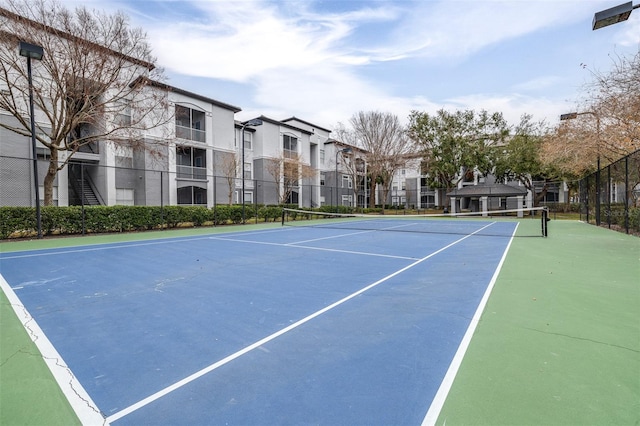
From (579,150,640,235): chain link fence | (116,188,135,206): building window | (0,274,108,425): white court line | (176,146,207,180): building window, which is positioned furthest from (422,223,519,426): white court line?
(176,146,207,180): building window

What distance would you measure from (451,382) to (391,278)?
3.49 metres

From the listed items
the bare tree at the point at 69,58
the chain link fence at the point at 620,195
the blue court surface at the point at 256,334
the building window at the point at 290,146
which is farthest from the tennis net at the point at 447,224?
the bare tree at the point at 69,58

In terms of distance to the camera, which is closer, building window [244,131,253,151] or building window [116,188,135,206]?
building window [116,188,135,206]

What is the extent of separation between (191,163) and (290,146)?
1340 centimetres

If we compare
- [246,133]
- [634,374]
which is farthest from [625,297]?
[246,133]

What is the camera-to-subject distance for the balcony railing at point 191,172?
2602cm

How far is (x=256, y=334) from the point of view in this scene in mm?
3438

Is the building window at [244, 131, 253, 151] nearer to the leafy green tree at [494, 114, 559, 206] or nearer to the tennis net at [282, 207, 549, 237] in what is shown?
the tennis net at [282, 207, 549, 237]

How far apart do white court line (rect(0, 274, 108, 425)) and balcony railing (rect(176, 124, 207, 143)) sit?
23526mm

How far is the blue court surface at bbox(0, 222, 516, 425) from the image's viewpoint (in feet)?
7.38

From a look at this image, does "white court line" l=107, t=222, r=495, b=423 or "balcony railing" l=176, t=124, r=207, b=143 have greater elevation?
"balcony railing" l=176, t=124, r=207, b=143

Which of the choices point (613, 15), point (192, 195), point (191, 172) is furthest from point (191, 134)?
point (613, 15)

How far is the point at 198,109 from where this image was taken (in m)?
27.2

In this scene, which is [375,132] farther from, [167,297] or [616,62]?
[167,297]
